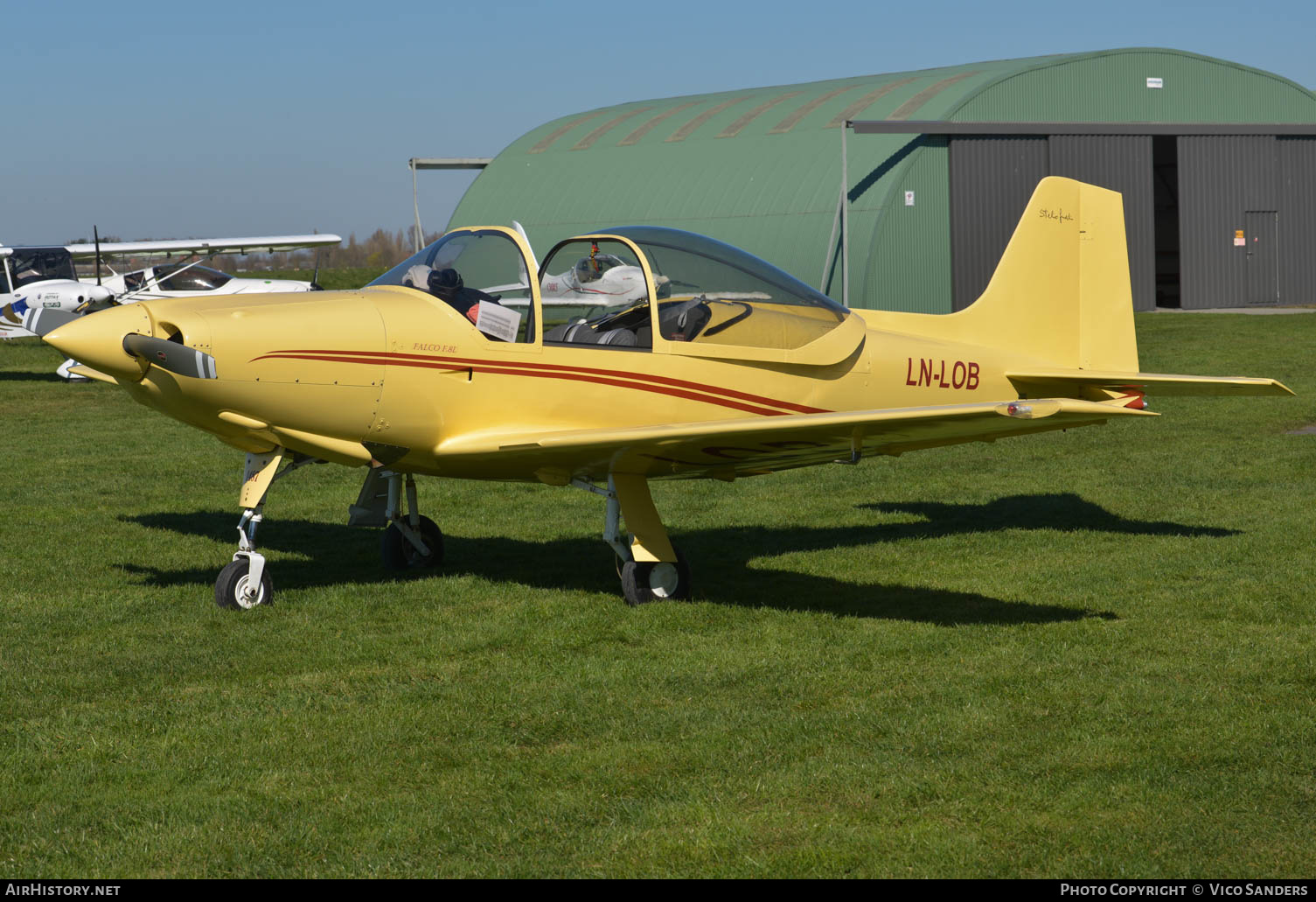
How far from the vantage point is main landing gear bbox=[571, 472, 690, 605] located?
7523 millimetres

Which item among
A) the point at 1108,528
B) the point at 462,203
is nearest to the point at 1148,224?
the point at 462,203

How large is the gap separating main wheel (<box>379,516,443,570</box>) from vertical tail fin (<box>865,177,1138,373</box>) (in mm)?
3484

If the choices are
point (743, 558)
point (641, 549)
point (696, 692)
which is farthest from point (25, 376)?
point (696, 692)

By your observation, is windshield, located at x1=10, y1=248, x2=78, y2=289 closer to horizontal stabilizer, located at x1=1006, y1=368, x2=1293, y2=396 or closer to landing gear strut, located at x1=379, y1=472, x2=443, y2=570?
landing gear strut, located at x1=379, y1=472, x2=443, y2=570

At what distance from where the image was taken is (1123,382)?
8633 millimetres

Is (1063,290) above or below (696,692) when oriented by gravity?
above

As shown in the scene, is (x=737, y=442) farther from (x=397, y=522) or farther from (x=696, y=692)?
(x=397, y=522)

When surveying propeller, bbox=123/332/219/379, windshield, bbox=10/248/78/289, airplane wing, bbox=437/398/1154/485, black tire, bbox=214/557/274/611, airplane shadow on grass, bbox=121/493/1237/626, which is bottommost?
airplane shadow on grass, bbox=121/493/1237/626

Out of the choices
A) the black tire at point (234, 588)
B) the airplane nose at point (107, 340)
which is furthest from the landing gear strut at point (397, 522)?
the airplane nose at point (107, 340)

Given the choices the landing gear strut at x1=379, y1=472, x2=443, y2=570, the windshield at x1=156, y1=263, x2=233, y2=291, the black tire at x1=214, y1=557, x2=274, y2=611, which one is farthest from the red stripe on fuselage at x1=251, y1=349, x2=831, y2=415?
the windshield at x1=156, y1=263, x2=233, y2=291

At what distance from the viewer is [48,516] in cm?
1072

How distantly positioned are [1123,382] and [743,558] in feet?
8.80

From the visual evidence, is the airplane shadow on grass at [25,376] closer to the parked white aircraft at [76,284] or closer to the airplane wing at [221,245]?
the parked white aircraft at [76,284]

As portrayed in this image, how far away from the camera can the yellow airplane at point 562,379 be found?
677 cm
